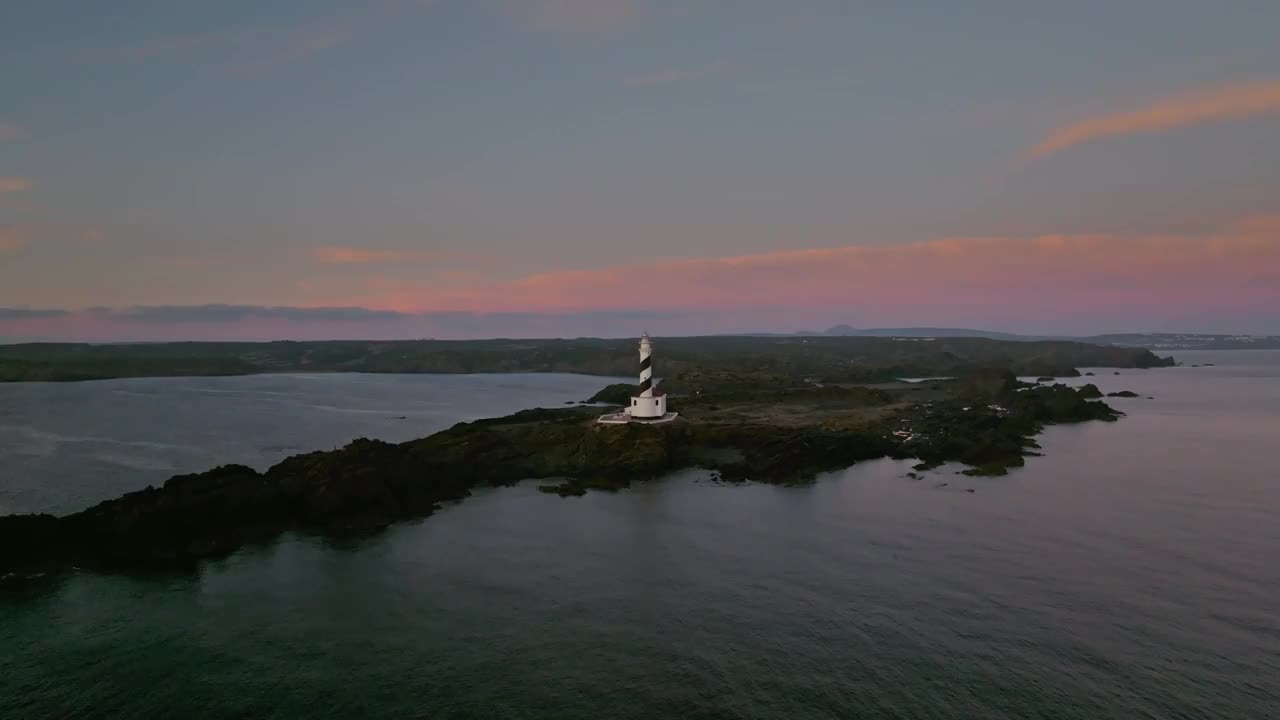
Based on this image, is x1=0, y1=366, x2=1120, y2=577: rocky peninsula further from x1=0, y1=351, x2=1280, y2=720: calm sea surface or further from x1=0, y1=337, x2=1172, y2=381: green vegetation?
x1=0, y1=337, x2=1172, y2=381: green vegetation

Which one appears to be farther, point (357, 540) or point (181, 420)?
point (181, 420)

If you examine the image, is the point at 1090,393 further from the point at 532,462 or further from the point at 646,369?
the point at 532,462

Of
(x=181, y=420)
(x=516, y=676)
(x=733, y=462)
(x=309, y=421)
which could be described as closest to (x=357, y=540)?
(x=516, y=676)

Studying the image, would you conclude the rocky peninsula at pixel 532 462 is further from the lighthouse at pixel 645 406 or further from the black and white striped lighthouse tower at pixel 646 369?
the black and white striped lighthouse tower at pixel 646 369

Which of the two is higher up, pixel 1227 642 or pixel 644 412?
pixel 644 412

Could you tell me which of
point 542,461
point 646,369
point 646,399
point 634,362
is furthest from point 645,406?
point 634,362

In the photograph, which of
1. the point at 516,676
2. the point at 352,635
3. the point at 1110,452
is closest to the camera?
the point at 516,676

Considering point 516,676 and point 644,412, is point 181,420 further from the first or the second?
point 516,676
